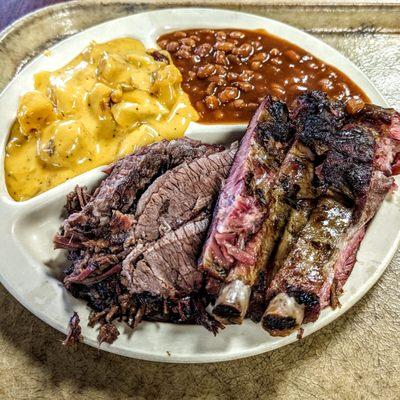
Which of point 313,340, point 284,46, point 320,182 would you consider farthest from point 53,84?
point 313,340

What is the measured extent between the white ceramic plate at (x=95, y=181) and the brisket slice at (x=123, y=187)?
36 cm

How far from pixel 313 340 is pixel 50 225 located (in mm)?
2237

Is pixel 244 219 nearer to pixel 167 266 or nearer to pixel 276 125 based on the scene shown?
pixel 167 266

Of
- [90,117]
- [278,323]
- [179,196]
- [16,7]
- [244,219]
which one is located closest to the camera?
[278,323]

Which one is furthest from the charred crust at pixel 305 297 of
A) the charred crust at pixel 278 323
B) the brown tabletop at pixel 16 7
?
the brown tabletop at pixel 16 7

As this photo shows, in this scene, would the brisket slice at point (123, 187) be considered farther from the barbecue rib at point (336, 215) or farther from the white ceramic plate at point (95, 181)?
the barbecue rib at point (336, 215)

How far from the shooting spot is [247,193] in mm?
2916

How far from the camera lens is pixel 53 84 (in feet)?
13.2

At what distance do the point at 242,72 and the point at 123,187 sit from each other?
1.78m

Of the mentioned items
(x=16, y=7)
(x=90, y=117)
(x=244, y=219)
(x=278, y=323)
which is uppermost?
(x=16, y=7)

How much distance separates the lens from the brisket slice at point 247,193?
8.98 feet

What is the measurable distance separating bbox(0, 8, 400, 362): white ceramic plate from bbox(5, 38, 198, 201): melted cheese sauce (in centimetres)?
15

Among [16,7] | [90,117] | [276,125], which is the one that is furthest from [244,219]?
[16,7]

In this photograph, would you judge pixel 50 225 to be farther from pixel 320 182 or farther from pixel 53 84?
pixel 320 182
